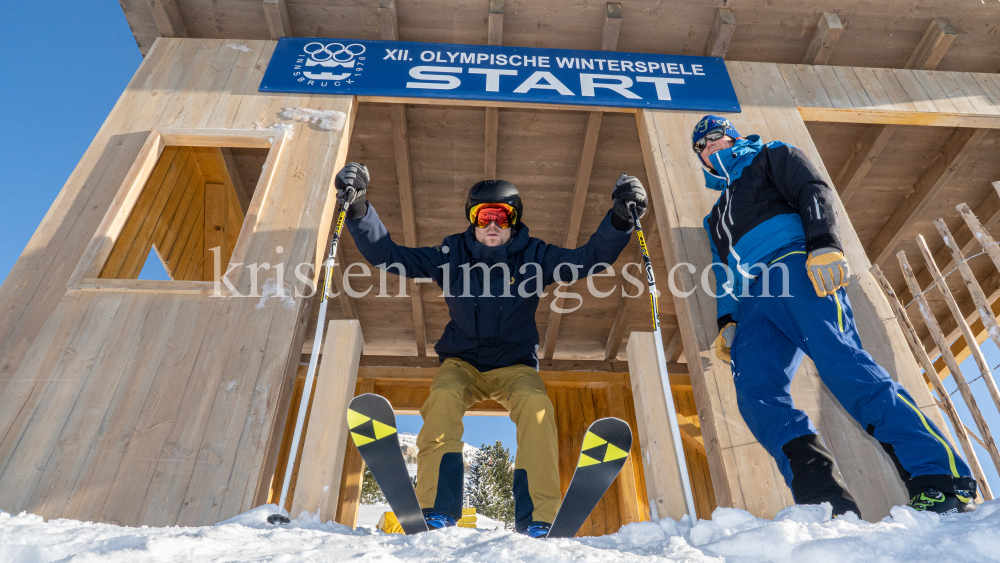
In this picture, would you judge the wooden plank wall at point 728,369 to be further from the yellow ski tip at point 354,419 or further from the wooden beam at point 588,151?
the yellow ski tip at point 354,419

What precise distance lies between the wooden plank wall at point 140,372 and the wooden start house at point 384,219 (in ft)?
0.04

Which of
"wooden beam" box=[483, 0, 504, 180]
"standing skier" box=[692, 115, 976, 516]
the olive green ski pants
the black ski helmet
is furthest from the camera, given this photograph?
"wooden beam" box=[483, 0, 504, 180]

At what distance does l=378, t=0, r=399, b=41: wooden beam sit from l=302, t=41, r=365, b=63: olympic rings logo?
21cm

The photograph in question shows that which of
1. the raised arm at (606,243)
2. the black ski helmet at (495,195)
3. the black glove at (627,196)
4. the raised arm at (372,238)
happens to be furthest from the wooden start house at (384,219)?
the black ski helmet at (495,195)

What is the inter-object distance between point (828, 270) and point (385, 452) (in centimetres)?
190

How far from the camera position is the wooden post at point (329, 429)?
203cm

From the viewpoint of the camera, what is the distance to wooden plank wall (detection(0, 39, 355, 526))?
250 centimetres

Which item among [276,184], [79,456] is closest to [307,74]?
[276,184]

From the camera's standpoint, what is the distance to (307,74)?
167 inches

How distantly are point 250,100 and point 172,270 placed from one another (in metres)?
2.00

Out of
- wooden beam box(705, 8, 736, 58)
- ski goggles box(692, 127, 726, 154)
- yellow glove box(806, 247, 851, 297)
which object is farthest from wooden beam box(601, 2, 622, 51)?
yellow glove box(806, 247, 851, 297)

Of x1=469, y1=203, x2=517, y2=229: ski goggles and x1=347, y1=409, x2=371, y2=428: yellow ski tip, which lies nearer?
x1=347, y1=409, x2=371, y2=428: yellow ski tip

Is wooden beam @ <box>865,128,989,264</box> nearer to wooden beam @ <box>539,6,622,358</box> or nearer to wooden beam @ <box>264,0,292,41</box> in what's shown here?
wooden beam @ <box>539,6,622,358</box>

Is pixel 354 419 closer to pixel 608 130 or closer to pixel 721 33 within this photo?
pixel 721 33
